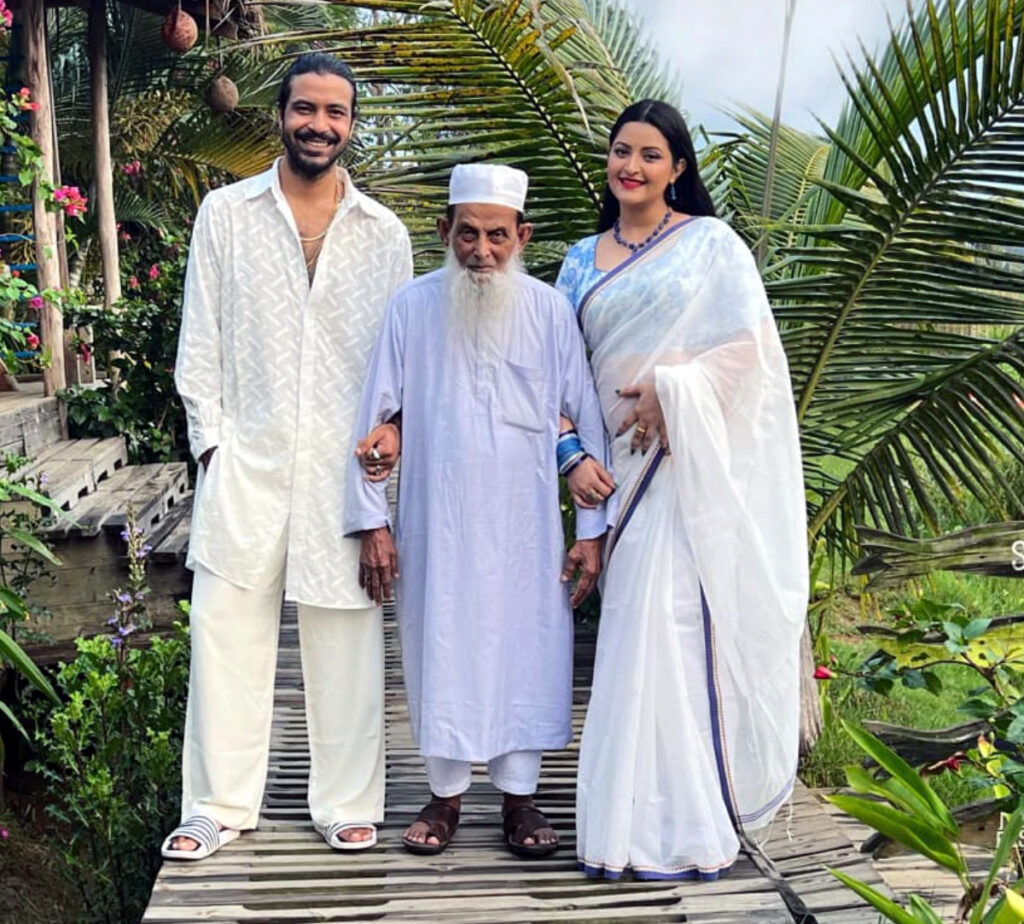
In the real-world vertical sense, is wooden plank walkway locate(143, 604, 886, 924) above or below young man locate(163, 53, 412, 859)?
below

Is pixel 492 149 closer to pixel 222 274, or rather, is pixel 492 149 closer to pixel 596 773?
pixel 222 274

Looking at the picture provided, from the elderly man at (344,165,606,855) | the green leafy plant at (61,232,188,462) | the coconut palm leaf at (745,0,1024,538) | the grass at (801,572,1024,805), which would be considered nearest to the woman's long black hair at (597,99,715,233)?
the elderly man at (344,165,606,855)

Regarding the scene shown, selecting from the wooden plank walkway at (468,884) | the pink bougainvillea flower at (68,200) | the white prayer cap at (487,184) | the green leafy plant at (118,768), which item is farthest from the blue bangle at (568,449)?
the pink bougainvillea flower at (68,200)

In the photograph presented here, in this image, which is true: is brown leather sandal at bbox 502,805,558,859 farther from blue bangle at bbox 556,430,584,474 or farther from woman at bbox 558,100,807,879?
blue bangle at bbox 556,430,584,474

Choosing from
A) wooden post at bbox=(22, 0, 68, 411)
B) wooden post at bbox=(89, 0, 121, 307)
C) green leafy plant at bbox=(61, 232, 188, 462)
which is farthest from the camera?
wooden post at bbox=(89, 0, 121, 307)

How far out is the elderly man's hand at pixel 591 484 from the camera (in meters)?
3.12

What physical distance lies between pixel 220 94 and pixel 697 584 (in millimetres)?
8846

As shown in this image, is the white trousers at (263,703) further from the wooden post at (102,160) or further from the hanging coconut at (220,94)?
the hanging coconut at (220,94)

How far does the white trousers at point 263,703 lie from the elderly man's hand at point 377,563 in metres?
0.07

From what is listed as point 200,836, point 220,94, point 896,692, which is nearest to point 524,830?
point 200,836

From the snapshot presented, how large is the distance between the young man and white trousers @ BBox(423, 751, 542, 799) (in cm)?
21

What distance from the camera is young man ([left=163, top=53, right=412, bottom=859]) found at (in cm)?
314

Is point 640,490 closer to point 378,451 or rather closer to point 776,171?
point 378,451

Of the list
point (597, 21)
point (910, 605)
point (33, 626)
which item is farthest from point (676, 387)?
point (33, 626)
